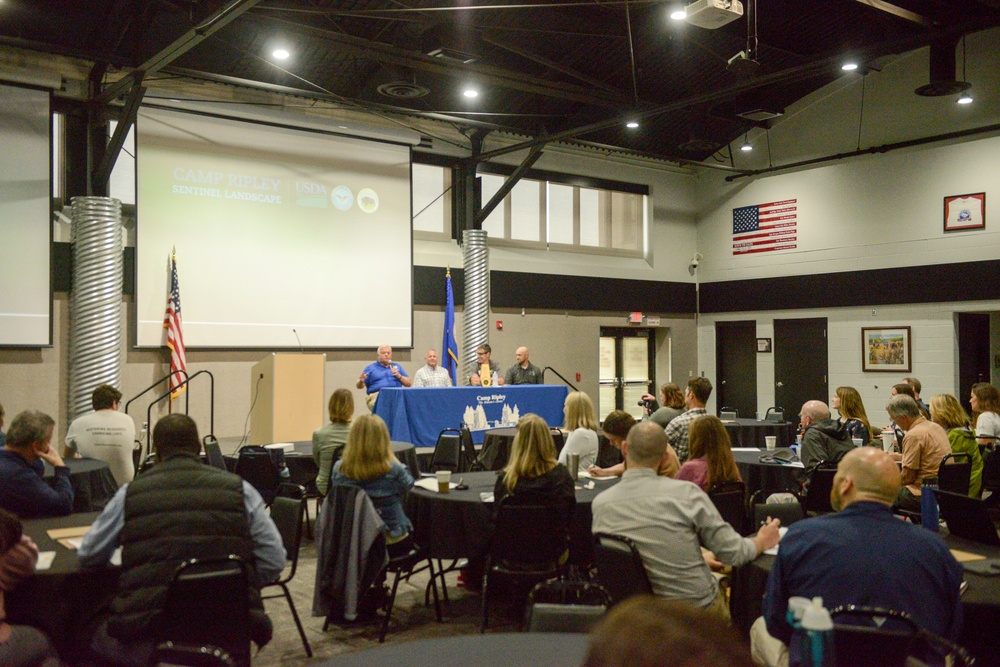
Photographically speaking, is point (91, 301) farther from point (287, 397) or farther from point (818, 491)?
point (818, 491)

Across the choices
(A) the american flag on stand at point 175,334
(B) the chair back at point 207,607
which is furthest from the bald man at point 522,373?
(B) the chair back at point 207,607

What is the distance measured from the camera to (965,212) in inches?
445

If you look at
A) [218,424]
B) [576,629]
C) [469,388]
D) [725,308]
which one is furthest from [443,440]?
[725,308]

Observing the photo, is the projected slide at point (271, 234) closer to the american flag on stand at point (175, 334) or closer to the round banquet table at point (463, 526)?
the american flag on stand at point (175, 334)

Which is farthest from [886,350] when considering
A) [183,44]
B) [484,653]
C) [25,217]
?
[25,217]

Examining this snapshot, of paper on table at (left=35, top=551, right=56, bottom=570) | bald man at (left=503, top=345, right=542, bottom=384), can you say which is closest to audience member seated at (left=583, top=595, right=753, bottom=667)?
paper on table at (left=35, top=551, right=56, bottom=570)

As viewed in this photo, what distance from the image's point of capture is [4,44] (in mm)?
7949

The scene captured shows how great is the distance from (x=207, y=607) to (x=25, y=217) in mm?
7099

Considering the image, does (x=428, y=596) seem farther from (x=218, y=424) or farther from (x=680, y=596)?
(x=218, y=424)

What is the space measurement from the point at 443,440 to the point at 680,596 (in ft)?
15.5

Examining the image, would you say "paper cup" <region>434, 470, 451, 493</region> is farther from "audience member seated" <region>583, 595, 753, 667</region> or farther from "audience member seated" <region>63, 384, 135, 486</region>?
"audience member seated" <region>583, 595, 753, 667</region>

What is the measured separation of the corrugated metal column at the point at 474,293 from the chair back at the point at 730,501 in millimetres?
7438

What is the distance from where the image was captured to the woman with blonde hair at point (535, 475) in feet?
12.9

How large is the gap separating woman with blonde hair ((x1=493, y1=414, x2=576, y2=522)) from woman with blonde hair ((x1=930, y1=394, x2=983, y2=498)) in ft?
10.7
